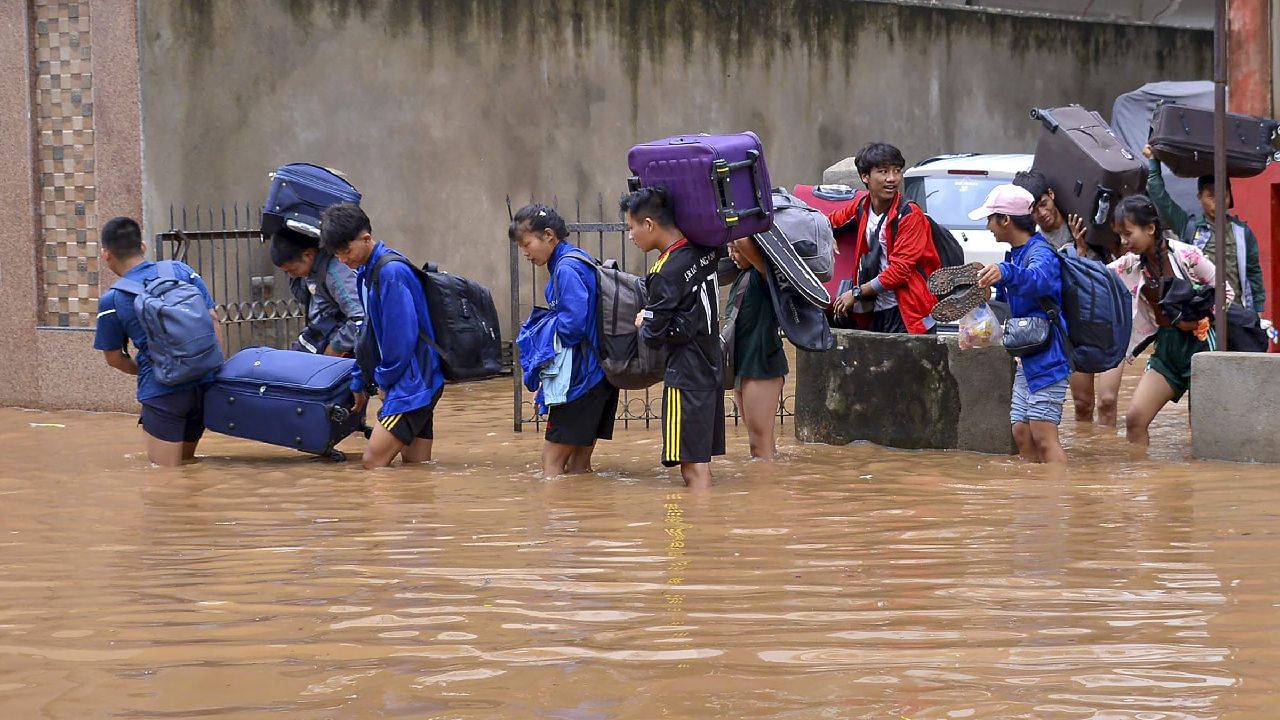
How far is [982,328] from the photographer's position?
7883 mm

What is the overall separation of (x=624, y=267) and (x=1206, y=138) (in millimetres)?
6929

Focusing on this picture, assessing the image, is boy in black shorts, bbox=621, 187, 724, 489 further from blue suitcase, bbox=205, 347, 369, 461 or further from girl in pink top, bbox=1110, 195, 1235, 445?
girl in pink top, bbox=1110, 195, 1235, 445

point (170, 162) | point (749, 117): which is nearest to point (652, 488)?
point (170, 162)

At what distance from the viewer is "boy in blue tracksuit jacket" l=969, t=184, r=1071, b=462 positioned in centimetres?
771

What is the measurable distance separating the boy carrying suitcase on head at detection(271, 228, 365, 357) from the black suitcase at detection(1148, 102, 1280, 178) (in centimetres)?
466

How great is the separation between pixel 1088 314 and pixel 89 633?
4.82 meters

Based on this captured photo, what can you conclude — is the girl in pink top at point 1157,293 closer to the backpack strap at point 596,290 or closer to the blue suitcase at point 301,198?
the backpack strap at point 596,290

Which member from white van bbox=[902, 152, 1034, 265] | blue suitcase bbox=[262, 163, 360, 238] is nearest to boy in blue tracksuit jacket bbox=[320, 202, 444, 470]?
blue suitcase bbox=[262, 163, 360, 238]

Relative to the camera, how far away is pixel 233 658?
4633 millimetres

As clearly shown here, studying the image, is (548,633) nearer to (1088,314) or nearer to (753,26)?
(1088,314)

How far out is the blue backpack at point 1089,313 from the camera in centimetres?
785

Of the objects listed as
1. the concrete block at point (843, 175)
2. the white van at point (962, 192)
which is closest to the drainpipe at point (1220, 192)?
the white van at point (962, 192)

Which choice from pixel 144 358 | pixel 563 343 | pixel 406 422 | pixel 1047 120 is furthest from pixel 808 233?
pixel 144 358

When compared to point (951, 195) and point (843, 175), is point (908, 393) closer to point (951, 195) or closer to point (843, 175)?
point (951, 195)
